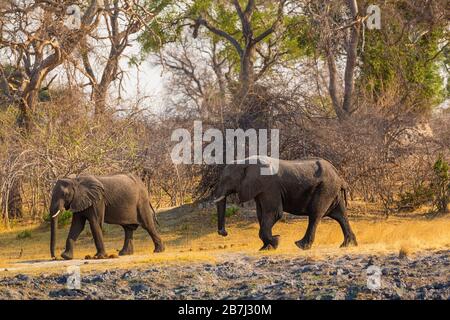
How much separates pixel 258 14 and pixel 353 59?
16431mm

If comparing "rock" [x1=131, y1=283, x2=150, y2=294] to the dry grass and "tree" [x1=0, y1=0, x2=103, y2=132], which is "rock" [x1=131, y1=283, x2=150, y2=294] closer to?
the dry grass

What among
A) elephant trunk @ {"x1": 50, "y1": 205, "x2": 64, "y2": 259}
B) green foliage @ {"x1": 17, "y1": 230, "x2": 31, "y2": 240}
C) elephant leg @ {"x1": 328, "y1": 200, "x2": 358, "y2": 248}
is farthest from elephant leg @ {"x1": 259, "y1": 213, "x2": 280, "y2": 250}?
green foliage @ {"x1": 17, "y1": 230, "x2": 31, "y2": 240}

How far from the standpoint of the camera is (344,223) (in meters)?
20.4

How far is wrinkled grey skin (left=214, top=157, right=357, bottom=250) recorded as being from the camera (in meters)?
19.4

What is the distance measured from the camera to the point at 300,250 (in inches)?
752

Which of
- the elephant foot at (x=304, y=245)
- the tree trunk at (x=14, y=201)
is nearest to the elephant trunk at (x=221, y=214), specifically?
the elephant foot at (x=304, y=245)

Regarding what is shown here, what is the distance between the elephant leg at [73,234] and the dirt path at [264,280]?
7.89ft

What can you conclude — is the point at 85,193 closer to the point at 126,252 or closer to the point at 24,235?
the point at 126,252

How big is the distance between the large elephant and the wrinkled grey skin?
1886 millimetres

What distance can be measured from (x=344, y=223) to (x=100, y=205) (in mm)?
4528

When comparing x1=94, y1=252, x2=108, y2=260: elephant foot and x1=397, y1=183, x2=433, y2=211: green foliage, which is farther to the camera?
x1=397, y1=183, x2=433, y2=211: green foliage

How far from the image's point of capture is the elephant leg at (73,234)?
1943cm

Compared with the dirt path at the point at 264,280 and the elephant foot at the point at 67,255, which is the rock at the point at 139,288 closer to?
the dirt path at the point at 264,280
